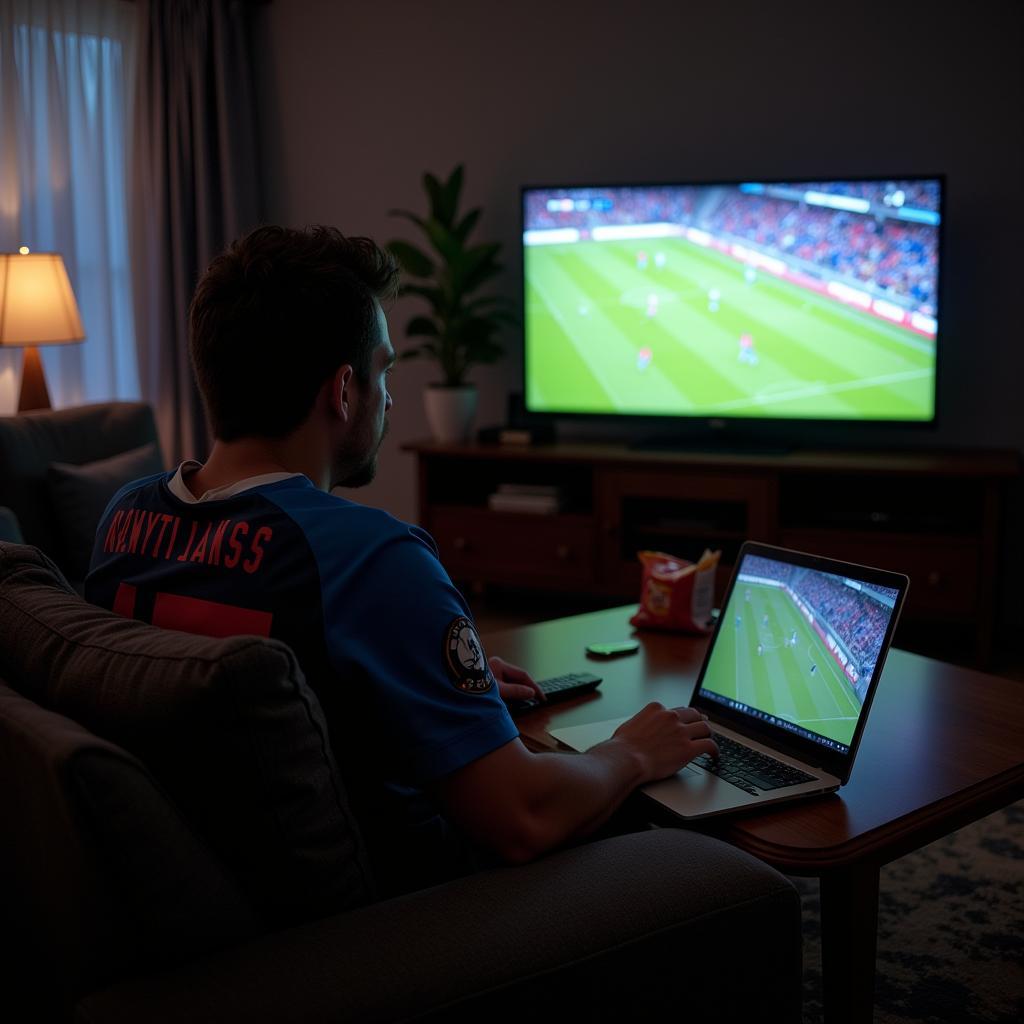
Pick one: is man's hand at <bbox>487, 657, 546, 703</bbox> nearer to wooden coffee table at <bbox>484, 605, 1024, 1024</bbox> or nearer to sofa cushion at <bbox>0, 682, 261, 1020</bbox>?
wooden coffee table at <bbox>484, 605, 1024, 1024</bbox>

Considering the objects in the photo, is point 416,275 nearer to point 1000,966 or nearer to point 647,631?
point 647,631

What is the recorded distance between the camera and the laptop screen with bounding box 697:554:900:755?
137 cm

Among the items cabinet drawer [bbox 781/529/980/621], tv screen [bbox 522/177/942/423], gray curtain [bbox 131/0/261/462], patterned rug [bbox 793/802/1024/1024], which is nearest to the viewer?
patterned rug [bbox 793/802/1024/1024]

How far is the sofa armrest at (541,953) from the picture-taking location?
2.90 feet

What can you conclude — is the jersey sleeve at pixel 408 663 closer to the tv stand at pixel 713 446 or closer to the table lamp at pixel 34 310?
the tv stand at pixel 713 446

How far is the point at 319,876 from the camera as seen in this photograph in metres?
1.02

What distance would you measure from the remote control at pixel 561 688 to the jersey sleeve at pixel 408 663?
20.5 inches

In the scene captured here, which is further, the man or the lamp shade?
the lamp shade

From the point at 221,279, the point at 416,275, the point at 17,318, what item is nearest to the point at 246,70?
the point at 416,275

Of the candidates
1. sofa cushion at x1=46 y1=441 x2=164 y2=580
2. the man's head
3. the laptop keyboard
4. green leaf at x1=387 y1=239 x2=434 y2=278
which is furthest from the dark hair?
green leaf at x1=387 y1=239 x2=434 y2=278

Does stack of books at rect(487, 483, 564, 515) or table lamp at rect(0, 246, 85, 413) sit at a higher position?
table lamp at rect(0, 246, 85, 413)

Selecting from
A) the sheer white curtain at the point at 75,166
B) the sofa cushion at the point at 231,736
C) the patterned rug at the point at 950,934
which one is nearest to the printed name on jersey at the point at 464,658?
the sofa cushion at the point at 231,736

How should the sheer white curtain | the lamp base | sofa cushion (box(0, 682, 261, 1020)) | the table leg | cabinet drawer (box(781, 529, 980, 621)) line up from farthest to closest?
1. the sheer white curtain
2. the lamp base
3. cabinet drawer (box(781, 529, 980, 621))
4. the table leg
5. sofa cushion (box(0, 682, 261, 1020))

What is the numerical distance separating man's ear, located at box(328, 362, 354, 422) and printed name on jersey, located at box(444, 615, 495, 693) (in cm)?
31
